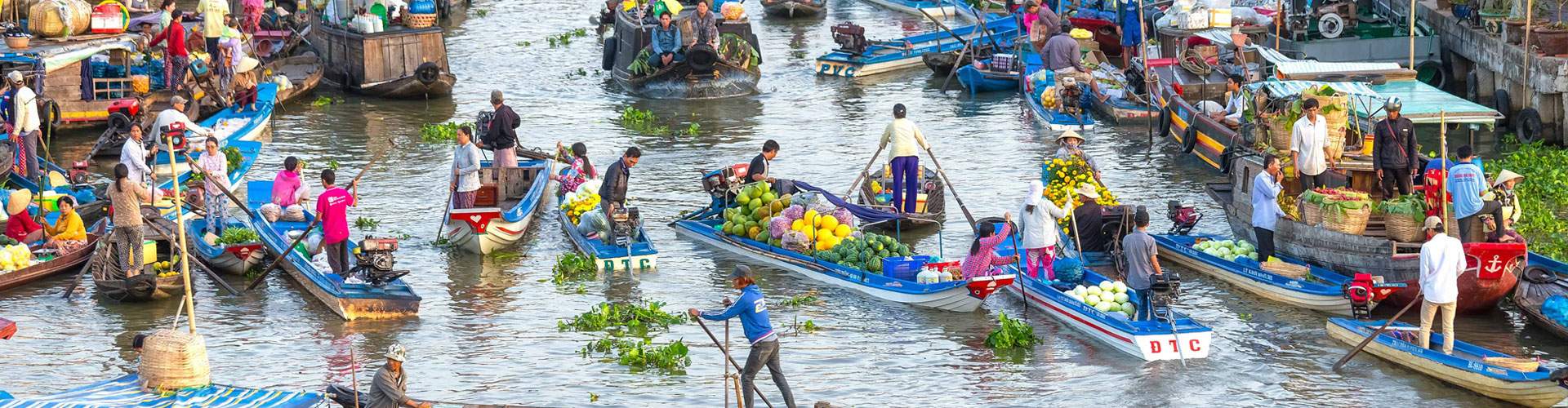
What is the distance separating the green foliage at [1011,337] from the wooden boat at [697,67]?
53.1ft

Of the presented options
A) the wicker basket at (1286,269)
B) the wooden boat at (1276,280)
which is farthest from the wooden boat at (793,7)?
the wicker basket at (1286,269)

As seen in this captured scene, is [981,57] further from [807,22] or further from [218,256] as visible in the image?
[218,256]

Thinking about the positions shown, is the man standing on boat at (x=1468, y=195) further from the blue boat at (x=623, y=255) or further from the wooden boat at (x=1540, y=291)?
the blue boat at (x=623, y=255)

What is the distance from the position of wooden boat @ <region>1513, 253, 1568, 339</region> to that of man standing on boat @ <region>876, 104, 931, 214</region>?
21.7ft

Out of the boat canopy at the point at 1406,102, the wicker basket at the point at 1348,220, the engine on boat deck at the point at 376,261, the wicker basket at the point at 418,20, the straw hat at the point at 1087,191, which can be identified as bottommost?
the engine on boat deck at the point at 376,261

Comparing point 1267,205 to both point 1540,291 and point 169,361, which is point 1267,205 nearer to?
point 1540,291

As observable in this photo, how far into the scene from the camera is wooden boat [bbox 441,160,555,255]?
22688 mm

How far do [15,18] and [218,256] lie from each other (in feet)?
43.6

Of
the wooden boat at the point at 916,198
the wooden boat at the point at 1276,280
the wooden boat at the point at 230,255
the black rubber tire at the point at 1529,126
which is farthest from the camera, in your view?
the black rubber tire at the point at 1529,126

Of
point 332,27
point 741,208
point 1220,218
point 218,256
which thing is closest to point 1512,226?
point 1220,218

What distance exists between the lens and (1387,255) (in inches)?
770

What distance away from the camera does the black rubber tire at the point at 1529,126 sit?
28.5 metres

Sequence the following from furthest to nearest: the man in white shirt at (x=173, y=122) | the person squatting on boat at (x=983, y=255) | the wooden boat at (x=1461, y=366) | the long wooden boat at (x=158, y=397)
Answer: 1. the man in white shirt at (x=173, y=122)
2. the person squatting on boat at (x=983, y=255)
3. the wooden boat at (x=1461, y=366)
4. the long wooden boat at (x=158, y=397)

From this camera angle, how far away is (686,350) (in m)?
18.6
